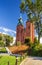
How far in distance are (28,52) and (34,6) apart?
10.2 metres

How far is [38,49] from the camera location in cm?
4400

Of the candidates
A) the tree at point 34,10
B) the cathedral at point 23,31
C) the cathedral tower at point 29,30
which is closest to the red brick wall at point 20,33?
the cathedral at point 23,31

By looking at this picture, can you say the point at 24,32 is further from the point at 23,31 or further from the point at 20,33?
the point at 20,33

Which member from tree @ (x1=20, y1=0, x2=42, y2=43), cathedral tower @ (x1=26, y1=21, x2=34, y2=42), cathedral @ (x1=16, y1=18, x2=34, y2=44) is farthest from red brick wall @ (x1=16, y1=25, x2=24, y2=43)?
tree @ (x1=20, y1=0, x2=42, y2=43)

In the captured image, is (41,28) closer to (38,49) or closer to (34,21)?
(34,21)

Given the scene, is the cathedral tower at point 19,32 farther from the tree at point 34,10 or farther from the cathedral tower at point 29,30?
the tree at point 34,10

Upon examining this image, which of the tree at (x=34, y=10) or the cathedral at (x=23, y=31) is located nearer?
the tree at (x=34, y=10)

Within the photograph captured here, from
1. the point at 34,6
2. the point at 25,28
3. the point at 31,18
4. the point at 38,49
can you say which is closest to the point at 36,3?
the point at 34,6

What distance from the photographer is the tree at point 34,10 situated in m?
47.0

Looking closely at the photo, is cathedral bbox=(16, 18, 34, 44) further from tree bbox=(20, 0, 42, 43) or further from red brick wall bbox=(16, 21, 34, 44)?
tree bbox=(20, 0, 42, 43)

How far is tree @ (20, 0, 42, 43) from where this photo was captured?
154 feet

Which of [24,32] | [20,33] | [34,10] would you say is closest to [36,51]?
[34,10]

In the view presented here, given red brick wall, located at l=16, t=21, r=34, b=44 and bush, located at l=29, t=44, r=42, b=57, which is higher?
red brick wall, located at l=16, t=21, r=34, b=44

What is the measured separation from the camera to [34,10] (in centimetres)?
4788
